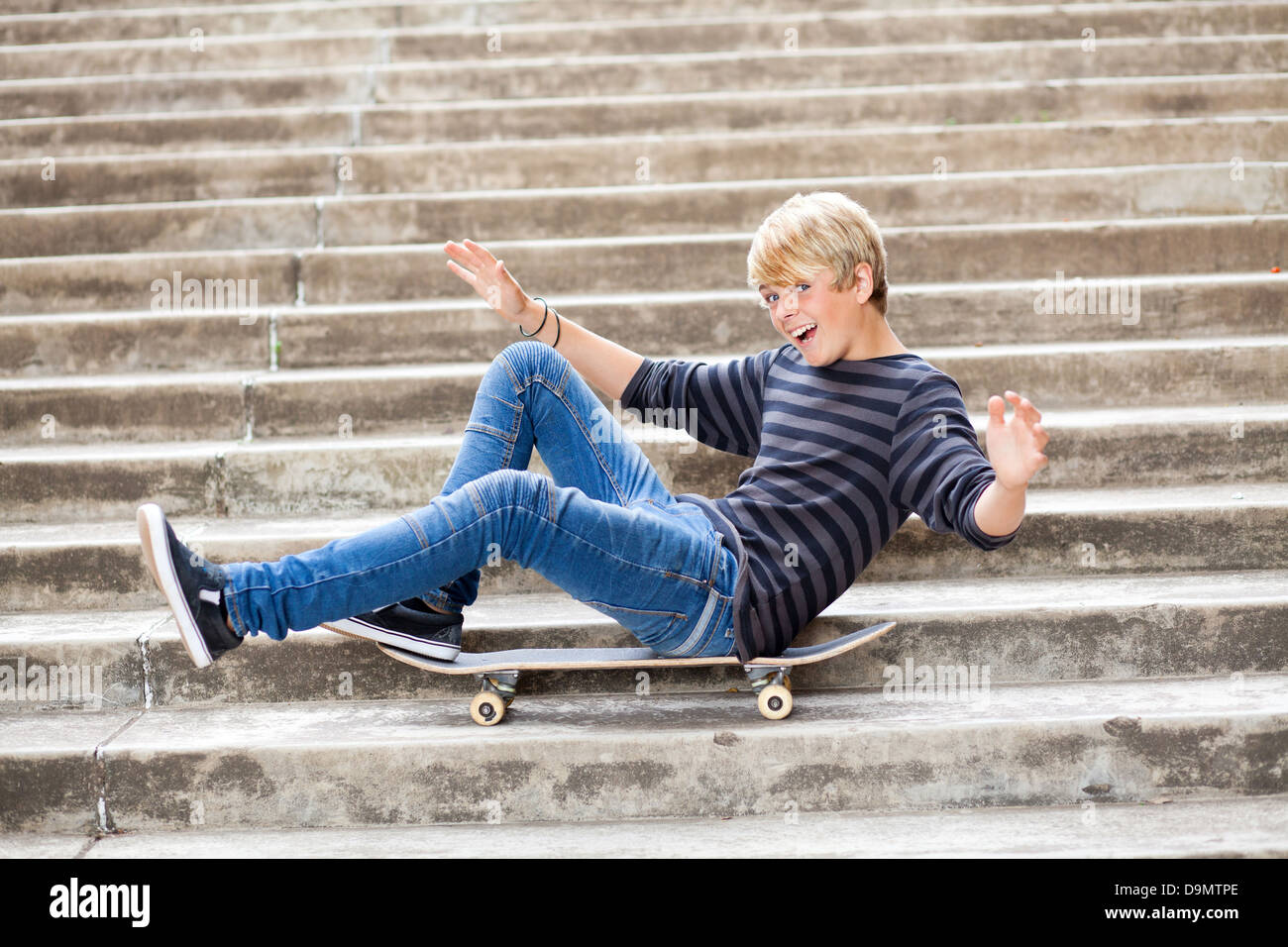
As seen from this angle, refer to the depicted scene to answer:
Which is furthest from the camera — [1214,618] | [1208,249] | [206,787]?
[1208,249]

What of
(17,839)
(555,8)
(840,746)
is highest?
(555,8)

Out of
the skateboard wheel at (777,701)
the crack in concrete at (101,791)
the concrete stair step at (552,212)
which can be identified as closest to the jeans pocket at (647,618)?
the skateboard wheel at (777,701)

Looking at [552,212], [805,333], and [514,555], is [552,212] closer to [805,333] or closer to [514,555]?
[805,333]

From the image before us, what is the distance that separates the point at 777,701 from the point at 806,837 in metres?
0.32

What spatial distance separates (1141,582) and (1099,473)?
44 cm

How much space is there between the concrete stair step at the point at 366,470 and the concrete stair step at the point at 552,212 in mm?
1240

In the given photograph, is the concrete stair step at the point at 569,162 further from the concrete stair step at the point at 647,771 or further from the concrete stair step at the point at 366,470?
the concrete stair step at the point at 647,771

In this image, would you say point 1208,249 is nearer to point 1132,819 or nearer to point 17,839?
point 1132,819

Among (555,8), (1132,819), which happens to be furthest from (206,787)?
(555,8)

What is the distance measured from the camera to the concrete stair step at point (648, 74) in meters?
5.19

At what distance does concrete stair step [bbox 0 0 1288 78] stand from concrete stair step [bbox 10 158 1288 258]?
1.39m

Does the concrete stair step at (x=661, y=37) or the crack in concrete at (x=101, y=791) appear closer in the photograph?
the crack in concrete at (x=101, y=791)

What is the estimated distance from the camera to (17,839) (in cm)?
251

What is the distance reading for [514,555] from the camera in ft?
7.93
